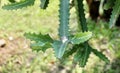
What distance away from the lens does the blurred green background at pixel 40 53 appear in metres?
3.85

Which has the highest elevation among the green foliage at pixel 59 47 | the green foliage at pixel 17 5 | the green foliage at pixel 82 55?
the green foliage at pixel 17 5

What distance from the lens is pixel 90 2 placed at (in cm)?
454

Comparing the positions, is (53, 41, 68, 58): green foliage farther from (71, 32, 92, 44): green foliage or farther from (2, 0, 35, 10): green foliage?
(2, 0, 35, 10): green foliage

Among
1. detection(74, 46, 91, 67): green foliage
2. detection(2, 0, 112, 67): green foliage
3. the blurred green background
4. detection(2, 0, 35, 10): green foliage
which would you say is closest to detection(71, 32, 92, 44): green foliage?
detection(2, 0, 112, 67): green foliage

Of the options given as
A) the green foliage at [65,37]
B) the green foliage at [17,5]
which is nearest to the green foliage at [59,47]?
the green foliage at [65,37]

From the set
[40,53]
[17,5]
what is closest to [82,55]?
[17,5]

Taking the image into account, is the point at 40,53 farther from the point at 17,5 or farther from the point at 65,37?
the point at 65,37

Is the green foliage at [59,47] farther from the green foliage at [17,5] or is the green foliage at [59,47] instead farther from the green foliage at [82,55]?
the green foliage at [17,5]

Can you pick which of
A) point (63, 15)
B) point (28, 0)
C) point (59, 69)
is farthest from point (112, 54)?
point (63, 15)

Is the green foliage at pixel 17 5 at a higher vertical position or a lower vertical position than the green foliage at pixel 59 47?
higher

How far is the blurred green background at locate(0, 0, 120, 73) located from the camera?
385 centimetres

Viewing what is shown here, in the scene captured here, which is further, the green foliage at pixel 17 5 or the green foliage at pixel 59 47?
the green foliage at pixel 17 5

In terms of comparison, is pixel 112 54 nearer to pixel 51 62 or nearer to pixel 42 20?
pixel 51 62

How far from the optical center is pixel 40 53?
407cm
